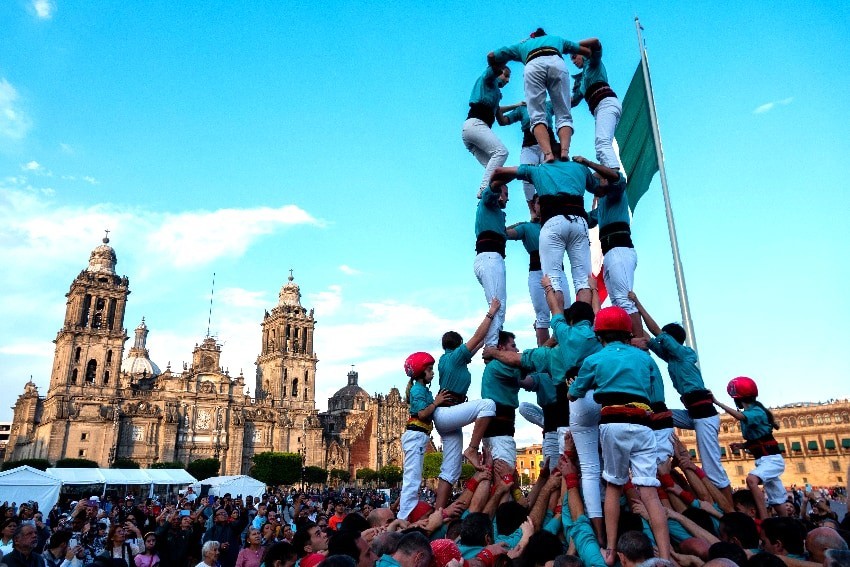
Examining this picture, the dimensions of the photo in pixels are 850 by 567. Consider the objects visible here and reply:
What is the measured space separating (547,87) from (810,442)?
231 feet

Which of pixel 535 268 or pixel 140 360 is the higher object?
pixel 140 360

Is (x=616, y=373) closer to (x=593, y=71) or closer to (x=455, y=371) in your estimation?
(x=455, y=371)

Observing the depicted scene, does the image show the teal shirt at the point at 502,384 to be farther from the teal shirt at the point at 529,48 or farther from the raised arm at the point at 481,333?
the teal shirt at the point at 529,48

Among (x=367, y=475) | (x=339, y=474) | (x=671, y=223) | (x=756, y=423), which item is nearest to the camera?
(x=756, y=423)

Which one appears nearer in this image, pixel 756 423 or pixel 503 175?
pixel 503 175

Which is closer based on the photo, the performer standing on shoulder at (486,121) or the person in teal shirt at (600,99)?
the person in teal shirt at (600,99)

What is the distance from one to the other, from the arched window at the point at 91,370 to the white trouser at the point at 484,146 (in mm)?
73677

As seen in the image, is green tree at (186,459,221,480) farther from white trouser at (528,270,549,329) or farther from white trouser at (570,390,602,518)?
white trouser at (570,390,602,518)

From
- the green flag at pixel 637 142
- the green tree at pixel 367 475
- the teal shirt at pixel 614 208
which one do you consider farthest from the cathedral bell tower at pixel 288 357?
the teal shirt at pixel 614 208

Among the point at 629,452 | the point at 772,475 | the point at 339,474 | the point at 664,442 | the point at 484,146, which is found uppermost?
the point at 484,146

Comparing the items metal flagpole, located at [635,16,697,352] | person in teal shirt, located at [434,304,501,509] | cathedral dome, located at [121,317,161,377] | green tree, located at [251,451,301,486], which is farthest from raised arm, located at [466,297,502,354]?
A: cathedral dome, located at [121,317,161,377]

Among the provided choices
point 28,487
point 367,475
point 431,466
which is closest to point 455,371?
point 28,487

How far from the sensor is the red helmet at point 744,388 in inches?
344

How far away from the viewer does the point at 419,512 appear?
299 inches
